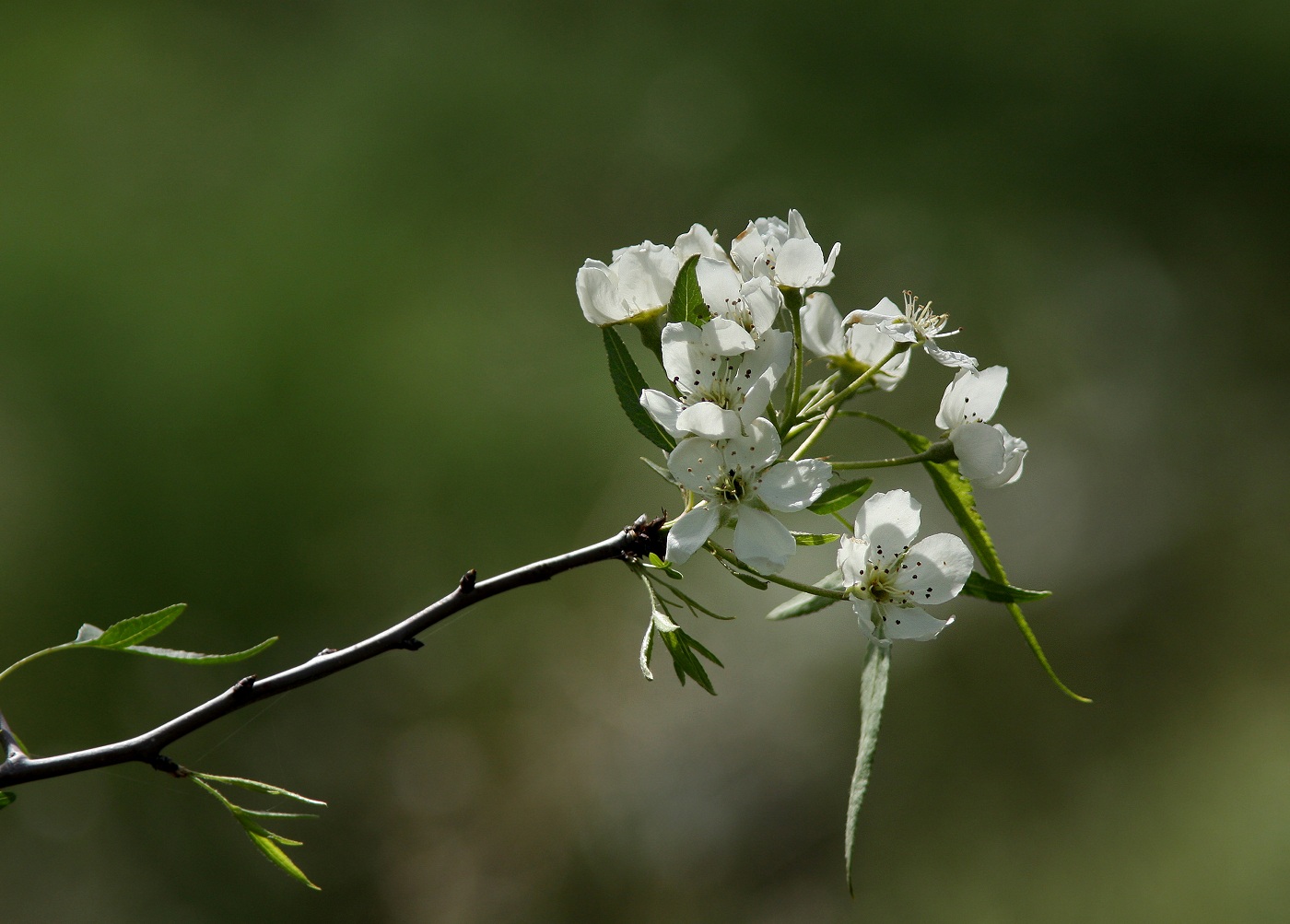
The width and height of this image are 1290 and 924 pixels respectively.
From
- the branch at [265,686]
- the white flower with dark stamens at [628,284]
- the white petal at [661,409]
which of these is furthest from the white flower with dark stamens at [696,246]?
the branch at [265,686]

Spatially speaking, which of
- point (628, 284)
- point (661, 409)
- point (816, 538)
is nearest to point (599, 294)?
point (628, 284)

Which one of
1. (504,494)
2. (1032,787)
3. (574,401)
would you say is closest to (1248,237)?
(1032,787)

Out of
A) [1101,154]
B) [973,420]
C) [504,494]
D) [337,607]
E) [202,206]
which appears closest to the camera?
[973,420]

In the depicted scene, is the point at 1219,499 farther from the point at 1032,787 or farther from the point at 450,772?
the point at 450,772

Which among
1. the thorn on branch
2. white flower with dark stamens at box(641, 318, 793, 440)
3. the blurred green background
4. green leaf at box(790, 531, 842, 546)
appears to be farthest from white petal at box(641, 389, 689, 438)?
the blurred green background

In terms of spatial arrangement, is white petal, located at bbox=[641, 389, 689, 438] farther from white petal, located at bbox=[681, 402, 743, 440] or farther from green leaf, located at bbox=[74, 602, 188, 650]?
green leaf, located at bbox=[74, 602, 188, 650]

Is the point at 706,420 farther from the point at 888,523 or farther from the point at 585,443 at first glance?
the point at 585,443
